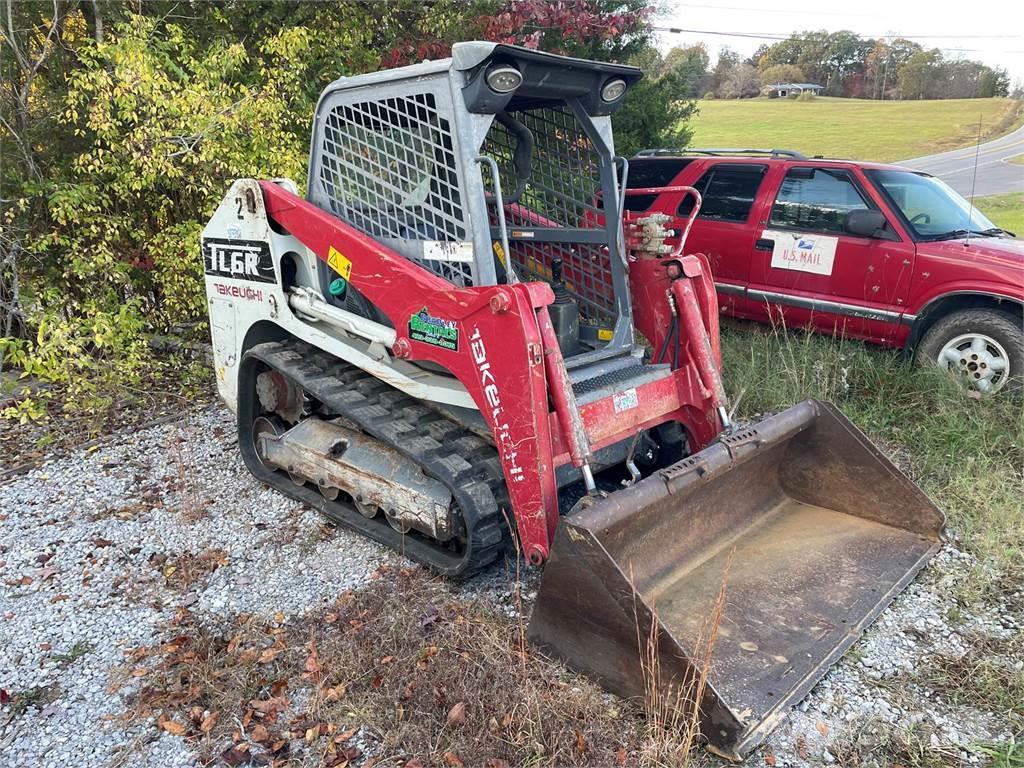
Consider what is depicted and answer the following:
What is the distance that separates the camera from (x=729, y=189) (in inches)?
282

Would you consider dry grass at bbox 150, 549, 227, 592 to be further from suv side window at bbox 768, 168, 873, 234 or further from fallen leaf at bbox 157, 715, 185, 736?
suv side window at bbox 768, 168, 873, 234

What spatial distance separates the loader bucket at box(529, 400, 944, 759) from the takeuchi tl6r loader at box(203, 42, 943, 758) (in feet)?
0.04

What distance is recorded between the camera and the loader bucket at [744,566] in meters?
2.86

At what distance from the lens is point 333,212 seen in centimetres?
440

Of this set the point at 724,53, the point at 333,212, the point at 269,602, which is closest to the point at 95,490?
the point at 269,602

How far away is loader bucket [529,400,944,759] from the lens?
2863mm

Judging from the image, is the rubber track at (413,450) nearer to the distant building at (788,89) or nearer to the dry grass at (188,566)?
the dry grass at (188,566)

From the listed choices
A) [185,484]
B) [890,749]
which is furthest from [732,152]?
[890,749]

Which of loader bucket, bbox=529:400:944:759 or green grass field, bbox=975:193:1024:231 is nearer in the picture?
loader bucket, bbox=529:400:944:759

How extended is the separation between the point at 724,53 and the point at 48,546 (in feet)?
109

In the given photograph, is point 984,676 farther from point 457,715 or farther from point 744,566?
point 457,715

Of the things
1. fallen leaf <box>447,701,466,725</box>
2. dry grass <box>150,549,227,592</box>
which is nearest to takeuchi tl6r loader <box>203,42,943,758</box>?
fallen leaf <box>447,701,466,725</box>

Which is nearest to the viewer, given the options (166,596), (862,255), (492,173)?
(492,173)

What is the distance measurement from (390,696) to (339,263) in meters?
2.18
